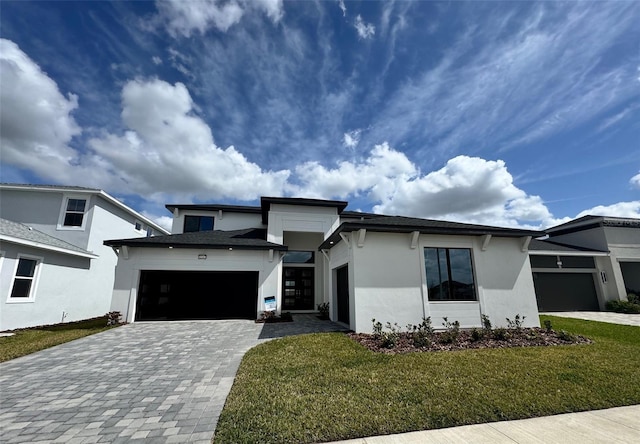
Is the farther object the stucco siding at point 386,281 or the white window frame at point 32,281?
the white window frame at point 32,281

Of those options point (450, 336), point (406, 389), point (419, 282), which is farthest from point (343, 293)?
point (406, 389)

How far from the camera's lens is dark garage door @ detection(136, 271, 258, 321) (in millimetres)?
13734

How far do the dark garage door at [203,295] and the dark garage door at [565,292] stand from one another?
17198 mm

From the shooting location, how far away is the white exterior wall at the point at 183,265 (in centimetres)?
1138

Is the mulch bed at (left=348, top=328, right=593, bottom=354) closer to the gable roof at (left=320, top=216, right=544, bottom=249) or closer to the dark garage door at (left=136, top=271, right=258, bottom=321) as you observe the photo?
the gable roof at (left=320, top=216, right=544, bottom=249)

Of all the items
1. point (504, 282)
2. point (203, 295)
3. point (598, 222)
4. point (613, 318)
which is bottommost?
point (613, 318)

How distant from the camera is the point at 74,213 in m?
13.9

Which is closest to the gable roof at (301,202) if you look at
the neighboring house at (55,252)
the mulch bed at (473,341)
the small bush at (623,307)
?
the mulch bed at (473,341)

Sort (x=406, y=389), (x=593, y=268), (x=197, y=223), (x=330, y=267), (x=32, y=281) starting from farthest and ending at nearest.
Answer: (x=197, y=223) < (x=593, y=268) < (x=330, y=267) < (x=32, y=281) < (x=406, y=389)

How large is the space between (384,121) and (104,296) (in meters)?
18.1

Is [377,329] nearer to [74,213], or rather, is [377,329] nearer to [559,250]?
[559,250]

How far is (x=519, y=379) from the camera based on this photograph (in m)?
4.66

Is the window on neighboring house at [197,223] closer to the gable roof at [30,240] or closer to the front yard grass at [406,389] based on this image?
the gable roof at [30,240]

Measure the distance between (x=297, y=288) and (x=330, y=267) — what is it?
3.98m
